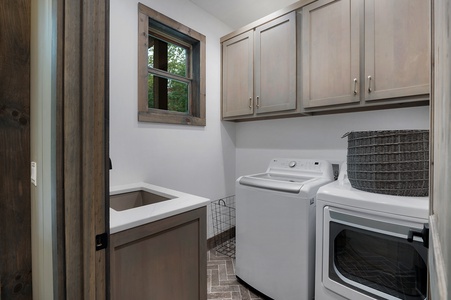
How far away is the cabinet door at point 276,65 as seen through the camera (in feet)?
6.79

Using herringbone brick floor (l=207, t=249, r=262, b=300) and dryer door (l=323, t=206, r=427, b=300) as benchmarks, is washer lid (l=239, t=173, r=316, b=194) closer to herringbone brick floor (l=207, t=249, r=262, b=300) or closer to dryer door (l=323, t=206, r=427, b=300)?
dryer door (l=323, t=206, r=427, b=300)

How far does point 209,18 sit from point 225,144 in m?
1.50

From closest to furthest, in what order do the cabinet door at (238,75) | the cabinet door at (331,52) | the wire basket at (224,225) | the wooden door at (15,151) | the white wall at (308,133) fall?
the wooden door at (15,151), the cabinet door at (331,52), the white wall at (308,133), the cabinet door at (238,75), the wire basket at (224,225)

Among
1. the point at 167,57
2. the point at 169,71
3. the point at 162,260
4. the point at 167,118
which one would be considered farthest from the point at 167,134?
the point at 162,260

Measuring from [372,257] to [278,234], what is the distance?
601 millimetres

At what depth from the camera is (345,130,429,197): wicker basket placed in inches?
47.6

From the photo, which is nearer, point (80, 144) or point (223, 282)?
point (80, 144)

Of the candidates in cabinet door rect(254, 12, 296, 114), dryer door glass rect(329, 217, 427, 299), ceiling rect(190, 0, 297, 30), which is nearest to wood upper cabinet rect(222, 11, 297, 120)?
cabinet door rect(254, 12, 296, 114)

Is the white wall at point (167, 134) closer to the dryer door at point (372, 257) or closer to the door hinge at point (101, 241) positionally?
the door hinge at point (101, 241)

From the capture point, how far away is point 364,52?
1.67 m

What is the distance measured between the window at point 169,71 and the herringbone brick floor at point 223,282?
1.51 metres

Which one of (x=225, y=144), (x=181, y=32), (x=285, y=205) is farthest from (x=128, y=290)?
(x=181, y=32)

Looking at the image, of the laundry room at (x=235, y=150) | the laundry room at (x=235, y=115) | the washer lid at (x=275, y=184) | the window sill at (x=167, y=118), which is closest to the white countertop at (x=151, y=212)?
the laundry room at (x=235, y=150)

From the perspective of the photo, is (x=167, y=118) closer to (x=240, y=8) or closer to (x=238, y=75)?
(x=238, y=75)
